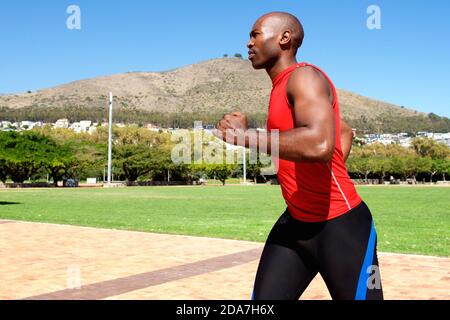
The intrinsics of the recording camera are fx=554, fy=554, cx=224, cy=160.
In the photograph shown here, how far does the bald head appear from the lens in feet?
9.43

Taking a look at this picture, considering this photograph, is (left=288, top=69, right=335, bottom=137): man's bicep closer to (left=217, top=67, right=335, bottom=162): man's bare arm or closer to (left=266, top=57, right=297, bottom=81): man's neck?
(left=217, top=67, right=335, bottom=162): man's bare arm

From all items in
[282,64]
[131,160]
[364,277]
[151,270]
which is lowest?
[151,270]

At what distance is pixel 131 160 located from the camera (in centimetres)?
7212

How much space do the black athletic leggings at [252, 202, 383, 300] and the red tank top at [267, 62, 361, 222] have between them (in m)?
0.06

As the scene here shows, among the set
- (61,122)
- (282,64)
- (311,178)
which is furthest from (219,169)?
(61,122)

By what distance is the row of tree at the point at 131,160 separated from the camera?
2344 inches

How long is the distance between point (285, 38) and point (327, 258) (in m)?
1.17

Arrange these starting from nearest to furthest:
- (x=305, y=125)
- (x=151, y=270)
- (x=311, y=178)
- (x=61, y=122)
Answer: (x=305, y=125), (x=311, y=178), (x=151, y=270), (x=61, y=122)

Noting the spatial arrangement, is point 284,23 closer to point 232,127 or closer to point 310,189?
point 232,127

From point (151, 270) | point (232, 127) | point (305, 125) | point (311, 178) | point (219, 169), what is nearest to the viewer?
point (305, 125)

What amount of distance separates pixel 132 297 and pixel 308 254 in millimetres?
3590

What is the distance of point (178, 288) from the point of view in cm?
665

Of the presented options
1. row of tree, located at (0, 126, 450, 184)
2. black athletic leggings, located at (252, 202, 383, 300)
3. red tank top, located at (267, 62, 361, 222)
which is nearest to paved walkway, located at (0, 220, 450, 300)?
black athletic leggings, located at (252, 202, 383, 300)

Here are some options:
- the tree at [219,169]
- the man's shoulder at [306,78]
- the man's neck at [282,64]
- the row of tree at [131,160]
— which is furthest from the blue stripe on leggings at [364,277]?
the tree at [219,169]
